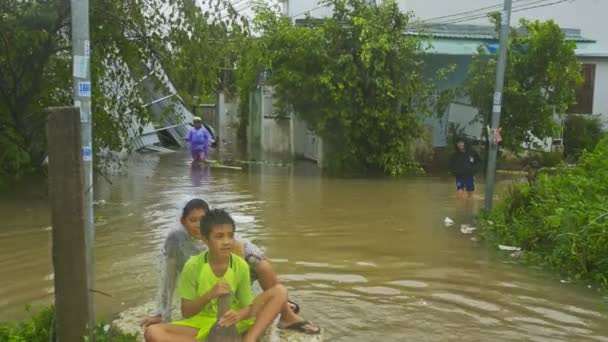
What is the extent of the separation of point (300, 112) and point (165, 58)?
23.2 feet

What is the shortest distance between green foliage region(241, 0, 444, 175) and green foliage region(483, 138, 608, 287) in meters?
7.19

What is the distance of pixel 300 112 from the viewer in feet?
59.9

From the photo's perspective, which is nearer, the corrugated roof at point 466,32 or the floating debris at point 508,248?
the floating debris at point 508,248

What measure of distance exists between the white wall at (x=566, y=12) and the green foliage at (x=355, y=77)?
242 inches

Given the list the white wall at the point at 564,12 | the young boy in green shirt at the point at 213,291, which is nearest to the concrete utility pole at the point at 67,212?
the young boy in green shirt at the point at 213,291

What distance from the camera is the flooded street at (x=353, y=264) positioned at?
6062 mm

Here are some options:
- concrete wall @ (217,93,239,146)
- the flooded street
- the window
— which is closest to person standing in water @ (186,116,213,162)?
the flooded street

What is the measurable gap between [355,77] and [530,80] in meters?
4.63

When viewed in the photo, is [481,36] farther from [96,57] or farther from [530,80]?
[96,57]

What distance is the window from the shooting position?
22.0 meters

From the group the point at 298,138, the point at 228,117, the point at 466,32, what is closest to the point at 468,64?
the point at 466,32

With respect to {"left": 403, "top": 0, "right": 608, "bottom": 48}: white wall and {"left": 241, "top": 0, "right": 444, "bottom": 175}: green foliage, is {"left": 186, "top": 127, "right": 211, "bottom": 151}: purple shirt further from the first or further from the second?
{"left": 403, "top": 0, "right": 608, "bottom": 48}: white wall

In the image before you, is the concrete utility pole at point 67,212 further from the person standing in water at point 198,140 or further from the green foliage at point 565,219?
the person standing in water at point 198,140

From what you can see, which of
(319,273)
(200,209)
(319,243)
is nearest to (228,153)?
(319,243)
